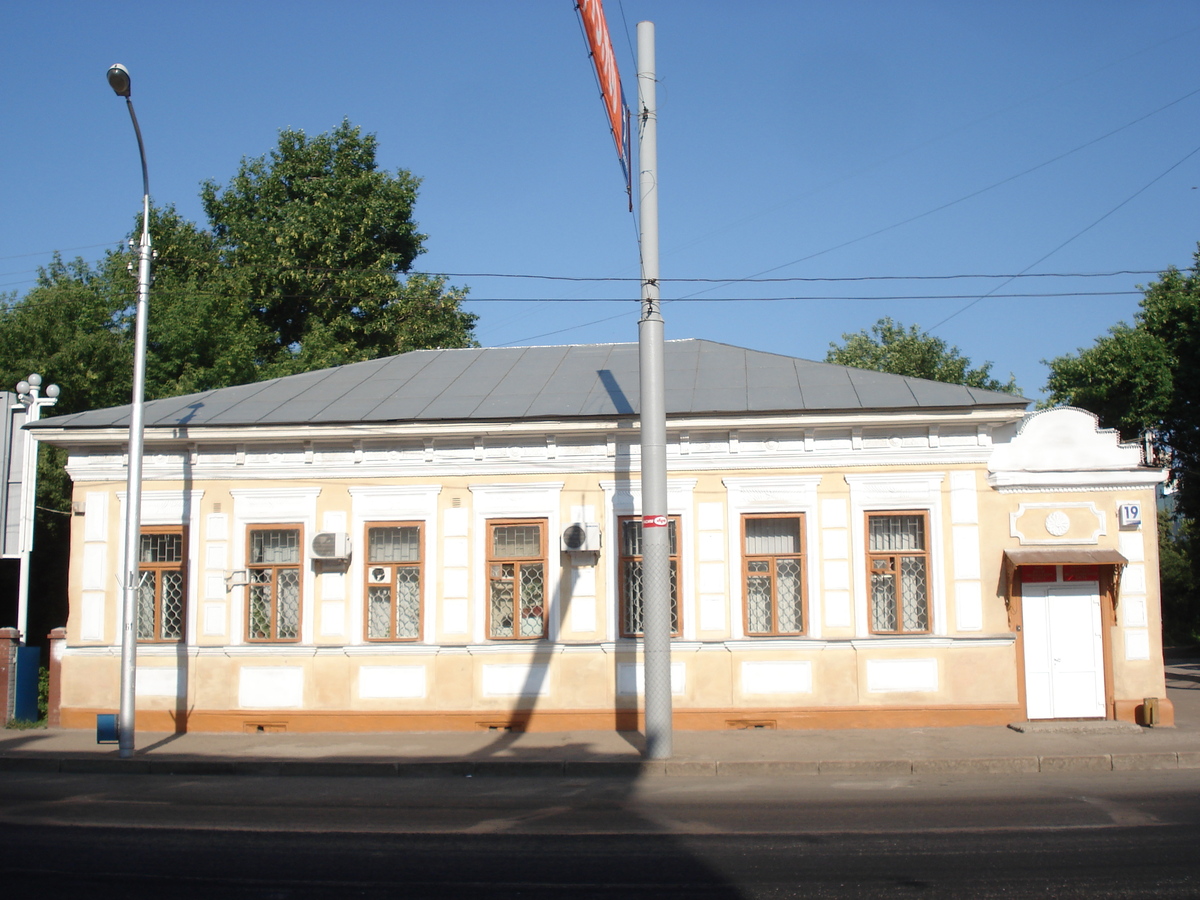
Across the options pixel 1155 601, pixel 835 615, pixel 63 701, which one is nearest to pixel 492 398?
pixel 835 615

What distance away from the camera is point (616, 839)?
804cm

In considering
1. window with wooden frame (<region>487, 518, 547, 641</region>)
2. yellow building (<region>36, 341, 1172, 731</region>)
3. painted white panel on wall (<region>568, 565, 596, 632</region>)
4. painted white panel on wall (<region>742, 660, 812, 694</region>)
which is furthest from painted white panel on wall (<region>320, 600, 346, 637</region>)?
painted white panel on wall (<region>742, 660, 812, 694</region>)

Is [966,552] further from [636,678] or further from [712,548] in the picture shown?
[636,678]

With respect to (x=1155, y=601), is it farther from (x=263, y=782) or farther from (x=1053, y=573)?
Answer: (x=263, y=782)

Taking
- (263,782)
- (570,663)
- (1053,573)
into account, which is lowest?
(263,782)

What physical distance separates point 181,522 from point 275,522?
145cm

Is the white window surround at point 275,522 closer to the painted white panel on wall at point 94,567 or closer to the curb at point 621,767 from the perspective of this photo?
the painted white panel on wall at point 94,567

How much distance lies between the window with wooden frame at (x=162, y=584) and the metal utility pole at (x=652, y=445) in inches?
290

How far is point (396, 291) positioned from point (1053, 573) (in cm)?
2050

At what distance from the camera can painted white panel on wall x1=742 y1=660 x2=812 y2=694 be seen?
13859 mm

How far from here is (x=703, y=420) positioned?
1405cm

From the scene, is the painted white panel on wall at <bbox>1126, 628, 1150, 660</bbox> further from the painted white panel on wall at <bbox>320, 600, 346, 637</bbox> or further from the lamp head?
the lamp head

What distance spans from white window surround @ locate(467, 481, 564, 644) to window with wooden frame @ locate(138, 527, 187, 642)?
4383 mm

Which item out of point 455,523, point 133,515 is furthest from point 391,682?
point 133,515
